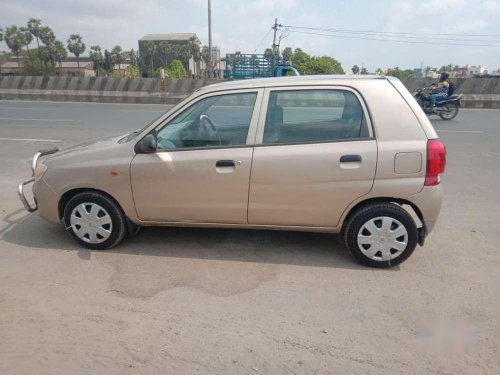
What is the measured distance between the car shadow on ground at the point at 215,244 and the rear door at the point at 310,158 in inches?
14.2

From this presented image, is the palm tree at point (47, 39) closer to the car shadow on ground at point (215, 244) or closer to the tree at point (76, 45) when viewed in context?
the tree at point (76, 45)

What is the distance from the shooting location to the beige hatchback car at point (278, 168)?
3.36m

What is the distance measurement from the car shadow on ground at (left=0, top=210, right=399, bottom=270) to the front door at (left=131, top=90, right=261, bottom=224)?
36 centimetres

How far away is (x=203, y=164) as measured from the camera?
3.52 metres

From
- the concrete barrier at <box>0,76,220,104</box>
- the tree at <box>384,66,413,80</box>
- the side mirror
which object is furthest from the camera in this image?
the tree at <box>384,66,413,80</box>

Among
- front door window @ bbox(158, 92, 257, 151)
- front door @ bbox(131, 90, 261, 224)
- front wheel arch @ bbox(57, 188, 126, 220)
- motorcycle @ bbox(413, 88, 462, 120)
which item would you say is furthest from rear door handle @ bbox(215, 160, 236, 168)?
motorcycle @ bbox(413, 88, 462, 120)

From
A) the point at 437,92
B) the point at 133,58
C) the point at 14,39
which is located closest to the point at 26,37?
the point at 14,39

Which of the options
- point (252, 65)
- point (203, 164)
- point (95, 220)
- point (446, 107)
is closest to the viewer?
point (203, 164)

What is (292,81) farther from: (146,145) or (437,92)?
(437,92)

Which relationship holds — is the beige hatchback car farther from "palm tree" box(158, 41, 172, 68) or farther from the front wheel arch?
"palm tree" box(158, 41, 172, 68)

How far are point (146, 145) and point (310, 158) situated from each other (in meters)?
1.43

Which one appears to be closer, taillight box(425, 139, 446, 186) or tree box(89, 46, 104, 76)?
taillight box(425, 139, 446, 186)

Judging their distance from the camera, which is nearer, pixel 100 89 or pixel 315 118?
pixel 315 118

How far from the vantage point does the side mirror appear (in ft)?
11.6
